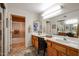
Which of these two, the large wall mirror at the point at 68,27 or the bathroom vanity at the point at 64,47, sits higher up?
the large wall mirror at the point at 68,27

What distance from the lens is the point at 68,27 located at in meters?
2.62

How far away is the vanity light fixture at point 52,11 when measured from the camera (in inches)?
125

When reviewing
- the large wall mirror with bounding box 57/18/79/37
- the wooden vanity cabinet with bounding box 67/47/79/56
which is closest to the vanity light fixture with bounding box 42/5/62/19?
the large wall mirror with bounding box 57/18/79/37

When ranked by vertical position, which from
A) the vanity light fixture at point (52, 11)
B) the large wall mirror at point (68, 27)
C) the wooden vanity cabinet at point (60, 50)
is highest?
the vanity light fixture at point (52, 11)

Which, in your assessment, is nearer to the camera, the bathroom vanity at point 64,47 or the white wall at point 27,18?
the bathroom vanity at point 64,47

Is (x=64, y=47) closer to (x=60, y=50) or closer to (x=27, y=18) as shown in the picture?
(x=60, y=50)

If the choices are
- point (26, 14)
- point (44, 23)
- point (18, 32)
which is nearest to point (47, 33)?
point (44, 23)

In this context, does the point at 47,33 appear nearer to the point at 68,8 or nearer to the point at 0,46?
the point at 68,8

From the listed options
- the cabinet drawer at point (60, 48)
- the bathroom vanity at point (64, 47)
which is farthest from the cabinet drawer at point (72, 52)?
the cabinet drawer at point (60, 48)

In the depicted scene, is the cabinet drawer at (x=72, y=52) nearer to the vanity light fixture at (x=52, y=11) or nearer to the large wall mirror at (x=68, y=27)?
the large wall mirror at (x=68, y=27)

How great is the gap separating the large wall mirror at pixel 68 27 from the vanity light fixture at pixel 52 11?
44 centimetres

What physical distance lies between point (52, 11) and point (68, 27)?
1169mm

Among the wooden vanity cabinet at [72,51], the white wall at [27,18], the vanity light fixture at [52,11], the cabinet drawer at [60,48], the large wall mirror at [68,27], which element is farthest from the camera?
the white wall at [27,18]

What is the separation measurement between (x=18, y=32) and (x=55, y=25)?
612 cm
